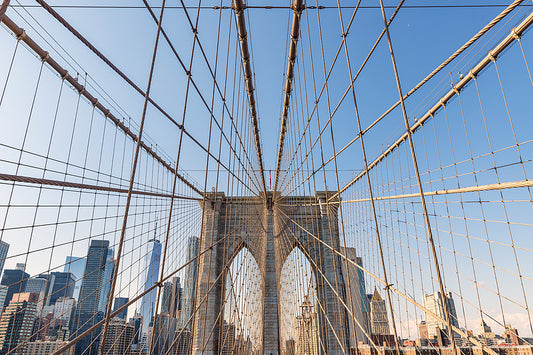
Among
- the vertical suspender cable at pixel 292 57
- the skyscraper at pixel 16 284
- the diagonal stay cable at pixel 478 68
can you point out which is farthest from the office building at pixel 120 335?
the vertical suspender cable at pixel 292 57

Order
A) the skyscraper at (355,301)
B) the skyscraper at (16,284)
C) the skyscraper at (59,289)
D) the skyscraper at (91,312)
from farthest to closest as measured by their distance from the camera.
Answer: the skyscraper at (91,312) → the skyscraper at (59,289) → the skyscraper at (16,284) → the skyscraper at (355,301)

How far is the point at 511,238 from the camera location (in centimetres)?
356

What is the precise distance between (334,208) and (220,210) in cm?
600

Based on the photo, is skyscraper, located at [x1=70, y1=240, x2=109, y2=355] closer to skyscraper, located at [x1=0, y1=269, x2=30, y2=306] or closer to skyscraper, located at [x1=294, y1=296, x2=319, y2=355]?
skyscraper, located at [x1=0, y1=269, x2=30, y2=306]

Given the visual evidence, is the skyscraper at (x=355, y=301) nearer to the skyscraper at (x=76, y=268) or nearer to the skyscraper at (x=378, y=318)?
the skyscraper at (x=378, y=318)

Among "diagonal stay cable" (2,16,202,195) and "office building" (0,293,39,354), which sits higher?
"diagonal stay cable" (2,16,202,195)

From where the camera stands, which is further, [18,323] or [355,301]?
[355,301]

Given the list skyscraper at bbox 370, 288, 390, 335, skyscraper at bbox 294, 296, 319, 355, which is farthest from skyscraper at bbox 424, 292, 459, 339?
skyscraper at bbox 294, 296, 319, 355

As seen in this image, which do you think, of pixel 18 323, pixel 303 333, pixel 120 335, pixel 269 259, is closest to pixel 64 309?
pixel 18 323

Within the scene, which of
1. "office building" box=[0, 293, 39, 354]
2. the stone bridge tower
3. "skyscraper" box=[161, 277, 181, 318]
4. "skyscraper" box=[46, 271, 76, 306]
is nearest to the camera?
"office building" box=[0, 293, 39, 354]

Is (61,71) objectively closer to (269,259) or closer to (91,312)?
(91,312)

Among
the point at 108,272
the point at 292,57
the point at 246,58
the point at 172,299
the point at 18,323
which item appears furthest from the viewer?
the point at 108,272

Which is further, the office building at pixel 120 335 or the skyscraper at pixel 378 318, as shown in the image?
the skyscraper at pixel 378 318

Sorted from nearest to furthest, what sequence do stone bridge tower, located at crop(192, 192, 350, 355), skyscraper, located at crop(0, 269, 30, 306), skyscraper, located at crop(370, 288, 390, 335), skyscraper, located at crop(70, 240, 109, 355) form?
skyscraper, located at crop(0, 269, 30, 306) < skyscraper, located at crop(70, 240, 109, 355) < skyscraper, located at crop(370, 288, 390, 335) < stone bridge tower, located at crop(192, 192, 350, 355)
